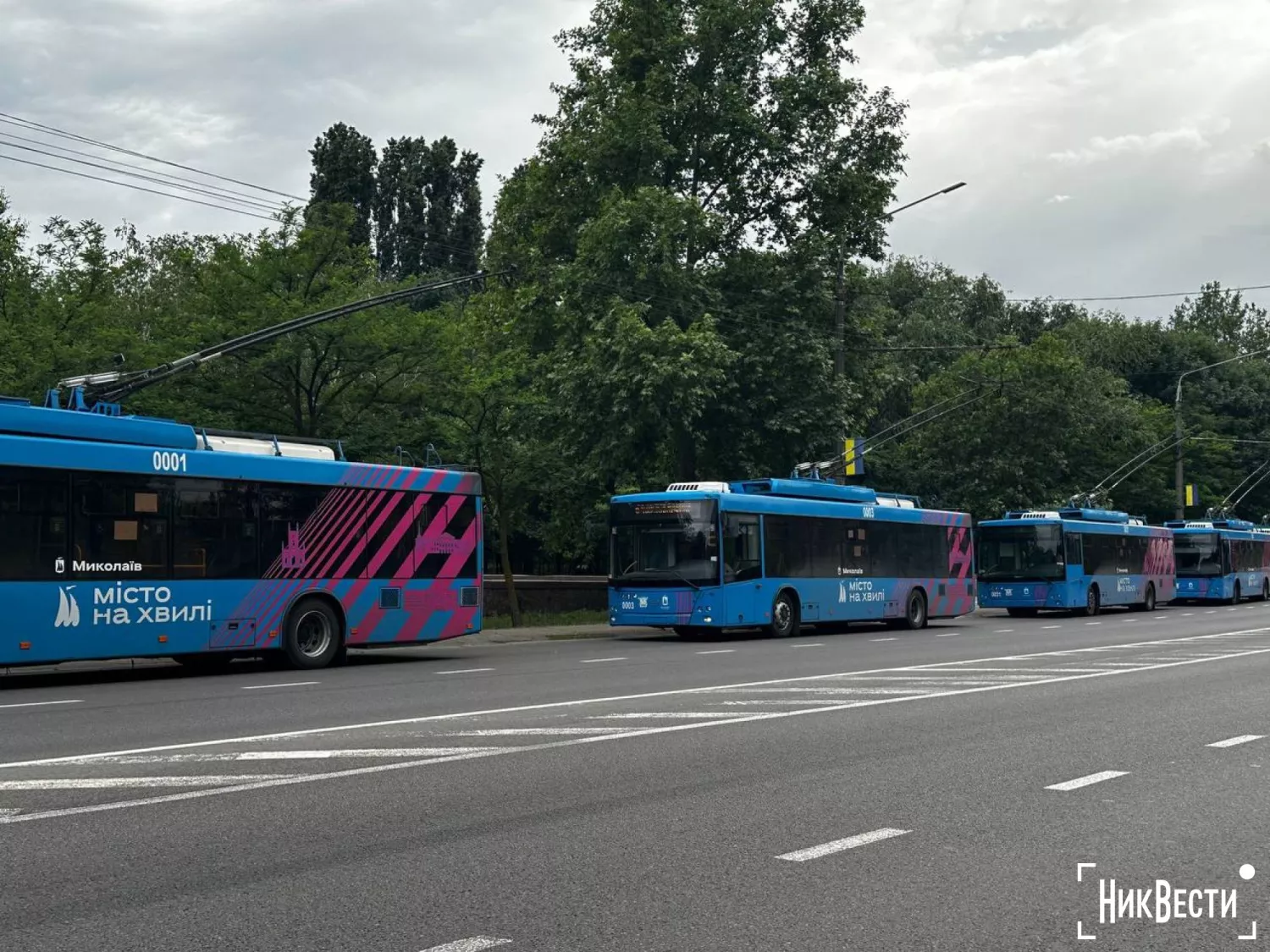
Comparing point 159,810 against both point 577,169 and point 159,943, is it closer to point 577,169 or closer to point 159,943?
point 159,943

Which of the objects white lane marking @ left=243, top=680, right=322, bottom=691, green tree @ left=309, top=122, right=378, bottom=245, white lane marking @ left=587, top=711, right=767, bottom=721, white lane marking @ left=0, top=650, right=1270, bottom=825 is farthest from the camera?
green tree @ left=309, top=122, right=378, bottom=245

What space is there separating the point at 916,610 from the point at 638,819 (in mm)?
26936

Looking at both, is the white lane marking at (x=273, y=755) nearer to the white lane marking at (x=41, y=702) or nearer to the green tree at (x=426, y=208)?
the white lane marking at (x=41, y=702)

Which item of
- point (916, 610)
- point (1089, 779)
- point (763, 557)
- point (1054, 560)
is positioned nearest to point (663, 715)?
point (1089, 779)

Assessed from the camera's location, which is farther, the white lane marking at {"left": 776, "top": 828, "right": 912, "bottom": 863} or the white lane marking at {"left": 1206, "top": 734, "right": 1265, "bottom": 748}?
the white lane marking at {"left": 1206, "top": 734, "right": 1265, "bottom": 748}

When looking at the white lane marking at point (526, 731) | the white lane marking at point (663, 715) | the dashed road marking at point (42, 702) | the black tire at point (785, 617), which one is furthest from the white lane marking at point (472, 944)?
the black tire at point (785, 617)

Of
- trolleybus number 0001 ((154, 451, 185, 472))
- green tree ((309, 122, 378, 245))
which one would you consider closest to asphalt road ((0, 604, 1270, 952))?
trolleybus number 0001 ((154, 451, 185, 472))

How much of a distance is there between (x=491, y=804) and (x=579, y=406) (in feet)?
80.8

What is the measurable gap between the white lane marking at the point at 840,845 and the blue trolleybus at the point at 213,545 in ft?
39.9

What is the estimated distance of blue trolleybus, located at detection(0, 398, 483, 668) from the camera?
1681 centimetres

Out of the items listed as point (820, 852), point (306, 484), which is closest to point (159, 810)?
point (820, 852)

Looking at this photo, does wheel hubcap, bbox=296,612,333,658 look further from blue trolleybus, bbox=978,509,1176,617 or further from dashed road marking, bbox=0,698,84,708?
blue trolleybus, bbox=978,509,1176,617

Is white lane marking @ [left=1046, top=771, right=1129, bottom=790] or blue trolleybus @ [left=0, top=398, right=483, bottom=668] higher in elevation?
blue trolleybus @ [left=0, top=398, right=483, bottom=668]

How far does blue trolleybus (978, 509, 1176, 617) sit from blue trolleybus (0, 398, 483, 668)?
22358mm
